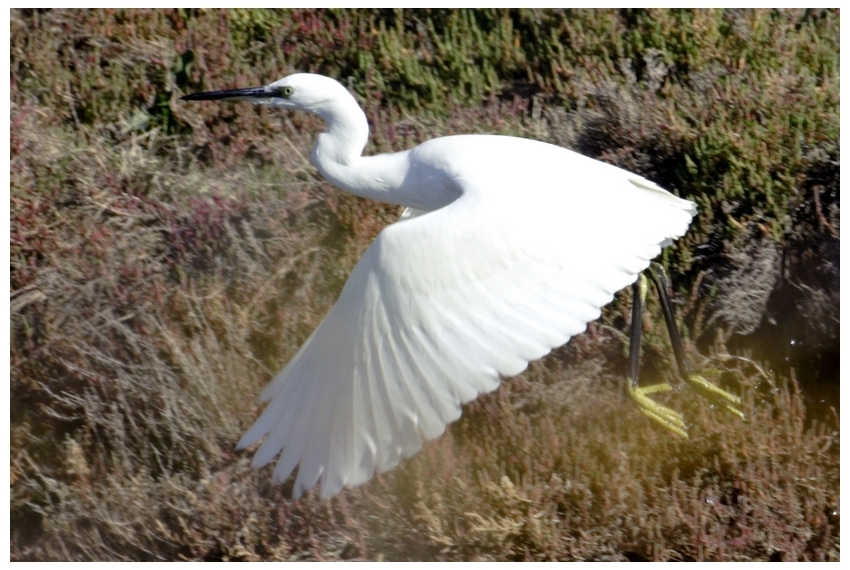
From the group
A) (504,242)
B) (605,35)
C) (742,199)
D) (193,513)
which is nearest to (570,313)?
(504,242)

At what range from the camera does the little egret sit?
2693 mm

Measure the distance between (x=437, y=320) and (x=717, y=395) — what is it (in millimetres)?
1393

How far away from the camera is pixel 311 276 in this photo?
4250 millimetres

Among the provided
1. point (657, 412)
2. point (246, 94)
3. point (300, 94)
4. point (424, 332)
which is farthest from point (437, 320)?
point (246, 94)

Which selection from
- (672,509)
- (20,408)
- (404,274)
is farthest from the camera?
(20,408)

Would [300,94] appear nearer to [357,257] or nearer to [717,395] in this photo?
[357,257]

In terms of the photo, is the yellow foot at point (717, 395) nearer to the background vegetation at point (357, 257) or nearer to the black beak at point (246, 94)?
the background vegetation at point (357, 257)

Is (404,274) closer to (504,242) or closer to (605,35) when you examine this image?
(504,242)

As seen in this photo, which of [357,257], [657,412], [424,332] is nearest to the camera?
[424,332]

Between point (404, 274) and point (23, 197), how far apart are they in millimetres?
2562

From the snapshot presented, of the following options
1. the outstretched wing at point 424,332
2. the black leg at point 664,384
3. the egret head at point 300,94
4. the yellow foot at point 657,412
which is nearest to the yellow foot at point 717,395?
the black leg at point 664,384

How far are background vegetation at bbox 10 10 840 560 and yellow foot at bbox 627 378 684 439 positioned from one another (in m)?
0.07

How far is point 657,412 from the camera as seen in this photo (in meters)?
3.57

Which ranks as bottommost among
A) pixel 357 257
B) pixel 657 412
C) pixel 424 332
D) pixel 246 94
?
pixel 657 412
